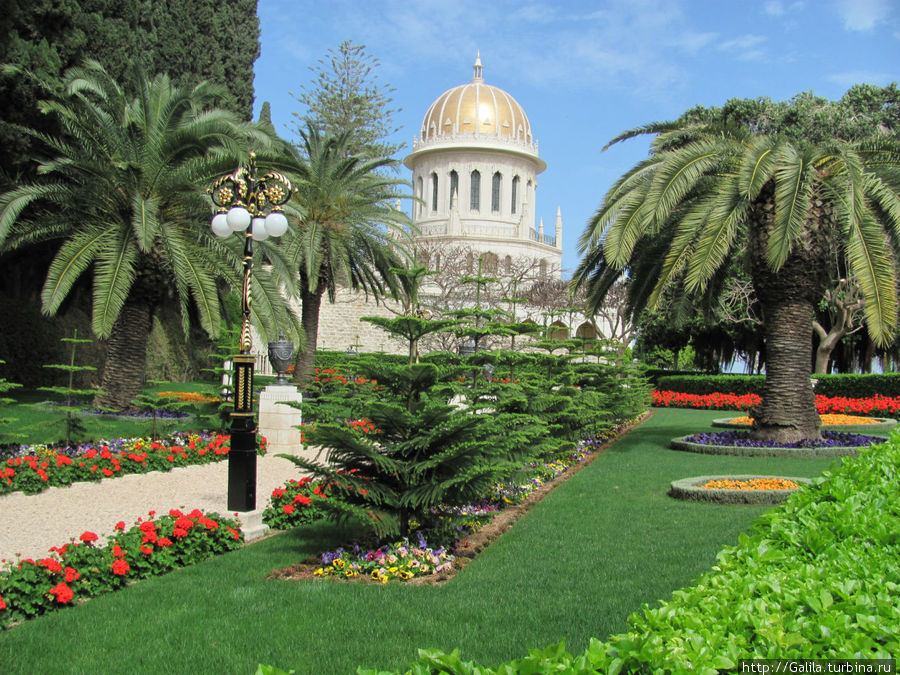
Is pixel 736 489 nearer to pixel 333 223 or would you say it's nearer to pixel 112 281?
pixel 112 281

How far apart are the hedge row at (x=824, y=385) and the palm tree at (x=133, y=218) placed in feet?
45.4

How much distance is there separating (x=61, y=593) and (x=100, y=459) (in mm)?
5646

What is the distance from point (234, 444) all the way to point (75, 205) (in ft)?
30.3

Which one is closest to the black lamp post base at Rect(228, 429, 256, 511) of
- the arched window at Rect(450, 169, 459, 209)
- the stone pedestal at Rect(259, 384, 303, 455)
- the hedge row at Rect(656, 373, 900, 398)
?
the stone pedestal at Rect(259, 384, 303, 455)

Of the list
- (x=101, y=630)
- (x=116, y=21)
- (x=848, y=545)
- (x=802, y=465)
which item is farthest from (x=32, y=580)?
(x=116, y=21)

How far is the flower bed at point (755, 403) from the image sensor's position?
67.4 feet

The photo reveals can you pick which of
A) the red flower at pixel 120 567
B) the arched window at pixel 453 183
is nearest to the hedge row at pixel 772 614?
the red flower at pixel 120 567

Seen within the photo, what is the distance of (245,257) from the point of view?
26.5ft

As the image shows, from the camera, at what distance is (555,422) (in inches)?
492

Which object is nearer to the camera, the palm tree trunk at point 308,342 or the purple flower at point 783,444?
the purple flower at point 783,444

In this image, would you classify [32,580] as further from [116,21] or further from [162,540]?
[116,21]

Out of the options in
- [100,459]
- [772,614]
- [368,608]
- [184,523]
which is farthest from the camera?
[100,459]

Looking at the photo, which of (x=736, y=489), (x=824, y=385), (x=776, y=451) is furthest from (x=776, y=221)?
(x=824, y=385)

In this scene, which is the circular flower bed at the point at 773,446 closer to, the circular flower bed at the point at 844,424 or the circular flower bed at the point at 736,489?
the circular flower bed at the point at 844,424
